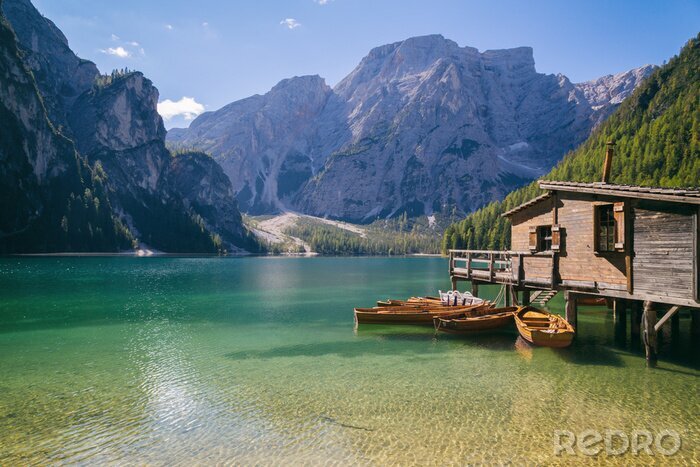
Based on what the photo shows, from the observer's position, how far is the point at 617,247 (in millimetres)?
21891

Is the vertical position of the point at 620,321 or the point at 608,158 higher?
the point at 608,158

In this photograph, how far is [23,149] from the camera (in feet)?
587

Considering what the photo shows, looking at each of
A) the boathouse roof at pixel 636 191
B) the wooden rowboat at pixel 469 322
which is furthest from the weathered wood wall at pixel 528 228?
the wooden rowboat at pixel 469 322

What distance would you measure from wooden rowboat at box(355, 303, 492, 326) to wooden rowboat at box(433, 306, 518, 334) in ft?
4.15

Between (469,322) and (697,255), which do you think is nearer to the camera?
(697,255)

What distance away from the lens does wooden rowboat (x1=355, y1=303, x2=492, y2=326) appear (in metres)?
32.2

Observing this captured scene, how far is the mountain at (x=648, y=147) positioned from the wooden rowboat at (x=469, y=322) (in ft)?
249

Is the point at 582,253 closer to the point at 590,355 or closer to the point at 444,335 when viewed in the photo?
the point at 590,355

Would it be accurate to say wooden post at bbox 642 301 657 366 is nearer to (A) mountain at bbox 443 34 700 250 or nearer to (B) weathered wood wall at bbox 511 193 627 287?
(B) weathered wood wall at bbox 511 193 627 287

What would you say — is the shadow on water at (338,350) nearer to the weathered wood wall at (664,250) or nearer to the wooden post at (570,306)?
the wooden post at (570,306)

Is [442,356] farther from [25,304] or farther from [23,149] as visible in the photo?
[23,149]

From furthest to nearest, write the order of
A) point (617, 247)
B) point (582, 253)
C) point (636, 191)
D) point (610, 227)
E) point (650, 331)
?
point (582, 253), point (610, 227), point (617, 247), point (650, 331), point (636, 191)

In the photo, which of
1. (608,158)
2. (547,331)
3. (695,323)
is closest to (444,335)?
(547,331)

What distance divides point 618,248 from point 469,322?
10.5 meters
